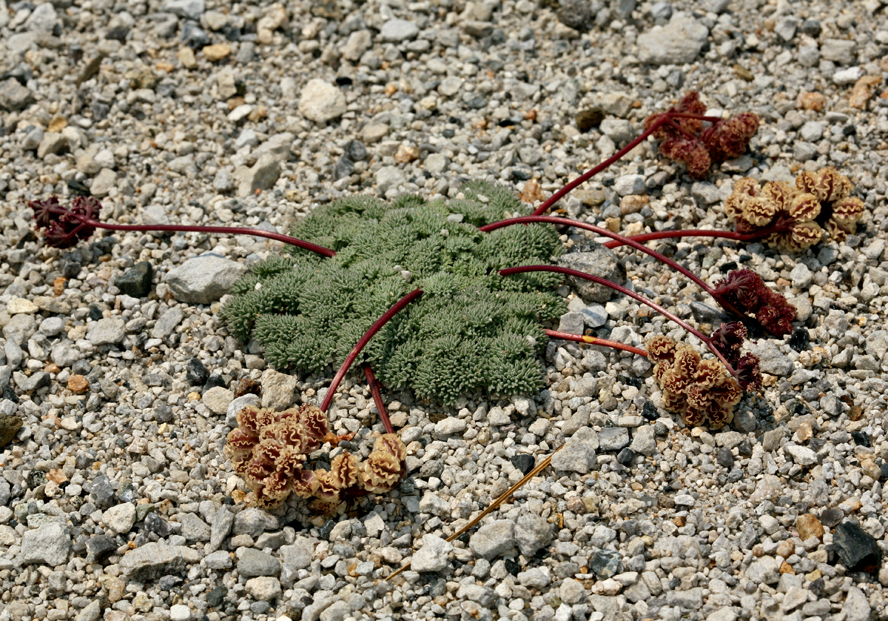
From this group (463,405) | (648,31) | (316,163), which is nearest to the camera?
(463,405)

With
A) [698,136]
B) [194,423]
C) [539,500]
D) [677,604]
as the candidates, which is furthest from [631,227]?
[194,423]

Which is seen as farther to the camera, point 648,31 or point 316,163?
point 648,31

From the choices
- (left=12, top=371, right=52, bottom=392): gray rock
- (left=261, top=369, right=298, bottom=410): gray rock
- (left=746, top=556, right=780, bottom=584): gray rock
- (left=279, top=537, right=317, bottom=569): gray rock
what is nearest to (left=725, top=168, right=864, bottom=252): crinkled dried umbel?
(left=746, top=556, right=780, bottom=584): gray rock

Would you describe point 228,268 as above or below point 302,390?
above

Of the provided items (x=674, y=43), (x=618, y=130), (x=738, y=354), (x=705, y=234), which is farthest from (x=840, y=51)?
(x=738, y=354)

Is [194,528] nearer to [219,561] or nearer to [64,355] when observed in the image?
[219,561]

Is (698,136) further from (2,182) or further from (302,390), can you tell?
(2,182)
